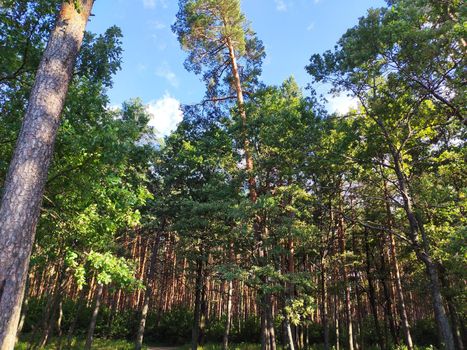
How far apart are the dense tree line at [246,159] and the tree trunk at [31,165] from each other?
0.08 ft

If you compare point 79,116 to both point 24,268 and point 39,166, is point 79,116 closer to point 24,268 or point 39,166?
point 39,166

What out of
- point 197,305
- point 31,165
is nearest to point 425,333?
point 197,305

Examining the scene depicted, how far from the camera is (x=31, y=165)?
4.89 m

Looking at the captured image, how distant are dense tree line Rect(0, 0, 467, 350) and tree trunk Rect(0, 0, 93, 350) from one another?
1.0 inches

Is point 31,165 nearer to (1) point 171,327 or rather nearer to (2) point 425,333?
(1) point 171,327

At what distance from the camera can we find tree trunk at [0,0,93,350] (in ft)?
14.2

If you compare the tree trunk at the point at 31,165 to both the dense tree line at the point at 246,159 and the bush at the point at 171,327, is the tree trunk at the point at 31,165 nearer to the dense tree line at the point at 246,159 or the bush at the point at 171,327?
the dense tree line at the point at 246,159

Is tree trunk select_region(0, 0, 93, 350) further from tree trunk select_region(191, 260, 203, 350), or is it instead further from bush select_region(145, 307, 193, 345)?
bush select_region(145, 307, 193, 345)

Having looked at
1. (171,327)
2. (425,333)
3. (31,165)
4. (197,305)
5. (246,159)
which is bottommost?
(171,327)

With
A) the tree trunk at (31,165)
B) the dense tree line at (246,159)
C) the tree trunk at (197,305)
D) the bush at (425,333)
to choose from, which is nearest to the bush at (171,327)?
the dense tree line at (246,159)

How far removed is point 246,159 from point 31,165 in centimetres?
1091

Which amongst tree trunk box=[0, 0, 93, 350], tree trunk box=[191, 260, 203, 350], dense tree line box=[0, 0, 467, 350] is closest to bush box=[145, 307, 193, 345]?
dense tree line box=[0, 0, 467, 350]

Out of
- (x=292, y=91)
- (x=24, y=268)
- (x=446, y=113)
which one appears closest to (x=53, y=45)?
(x=24, y=268)

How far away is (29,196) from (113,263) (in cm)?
367
